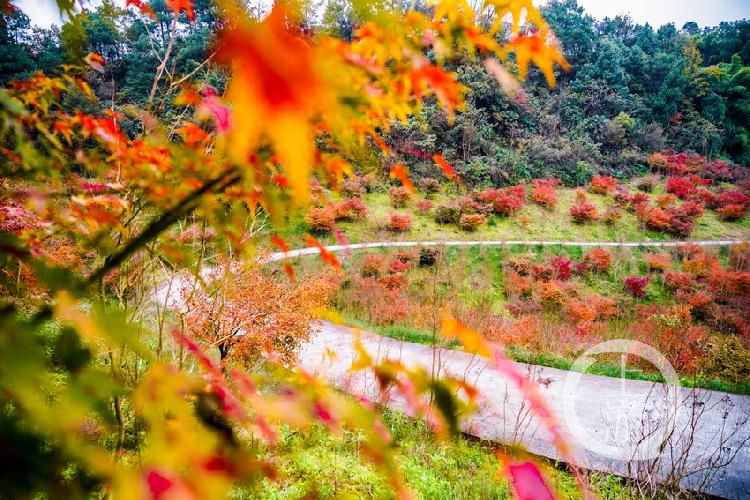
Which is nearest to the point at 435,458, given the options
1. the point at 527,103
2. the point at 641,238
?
the point at 641,238

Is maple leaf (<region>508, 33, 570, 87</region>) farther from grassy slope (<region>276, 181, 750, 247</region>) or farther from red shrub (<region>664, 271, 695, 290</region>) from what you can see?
red shrub (<region>664, 271, 695, 290</region>)

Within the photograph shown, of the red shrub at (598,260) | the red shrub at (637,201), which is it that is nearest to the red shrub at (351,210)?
the red shrub at (598,260)

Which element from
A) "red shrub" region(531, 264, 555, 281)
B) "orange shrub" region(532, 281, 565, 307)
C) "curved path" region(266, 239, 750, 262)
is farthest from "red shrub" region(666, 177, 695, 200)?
"orange shrub" region(532, 281, 565, 307)

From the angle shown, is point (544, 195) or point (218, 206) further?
point (544, 195)

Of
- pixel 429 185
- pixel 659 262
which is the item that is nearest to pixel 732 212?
pixel 659 262

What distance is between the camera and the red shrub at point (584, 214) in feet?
40.6

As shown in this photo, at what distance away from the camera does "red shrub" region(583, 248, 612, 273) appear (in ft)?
31.7

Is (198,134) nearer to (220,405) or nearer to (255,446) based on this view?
(220,405)

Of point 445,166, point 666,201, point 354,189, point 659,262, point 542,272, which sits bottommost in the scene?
point 542,272

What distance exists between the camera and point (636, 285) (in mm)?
8758

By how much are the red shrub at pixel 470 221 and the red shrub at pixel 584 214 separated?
3.12m

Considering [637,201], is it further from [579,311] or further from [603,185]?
[579,311]

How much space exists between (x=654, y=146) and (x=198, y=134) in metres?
20.6

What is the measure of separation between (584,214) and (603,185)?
2.69 metres
